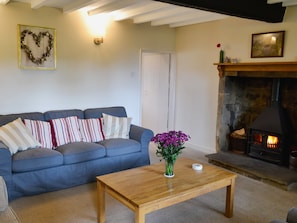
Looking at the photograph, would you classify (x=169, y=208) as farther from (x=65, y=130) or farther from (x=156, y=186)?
(x=65, y=130)

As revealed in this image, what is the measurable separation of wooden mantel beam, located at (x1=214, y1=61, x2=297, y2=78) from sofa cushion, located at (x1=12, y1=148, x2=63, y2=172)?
9.36 feet

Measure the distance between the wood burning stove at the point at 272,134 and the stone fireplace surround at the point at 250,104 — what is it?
5.1 inches

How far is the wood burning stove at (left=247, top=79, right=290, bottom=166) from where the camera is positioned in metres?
4.19

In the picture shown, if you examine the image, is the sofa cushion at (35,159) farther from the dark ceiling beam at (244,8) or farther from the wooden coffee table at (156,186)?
the dark ceiling beam at (244,8)

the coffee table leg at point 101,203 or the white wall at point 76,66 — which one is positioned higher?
the white wall at point 76,66

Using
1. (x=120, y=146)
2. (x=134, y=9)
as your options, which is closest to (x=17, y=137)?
(x=120, y=146)

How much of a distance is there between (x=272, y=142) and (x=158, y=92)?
8.81ft

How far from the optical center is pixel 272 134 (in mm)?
4270

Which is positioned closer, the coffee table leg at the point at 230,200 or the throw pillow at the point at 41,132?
the coffee table leg at the point at 230,200

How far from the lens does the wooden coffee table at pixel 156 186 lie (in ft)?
7.51

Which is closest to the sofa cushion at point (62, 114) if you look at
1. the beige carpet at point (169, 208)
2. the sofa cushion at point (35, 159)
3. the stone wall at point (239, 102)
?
the sofa cushion at point (35, 159)

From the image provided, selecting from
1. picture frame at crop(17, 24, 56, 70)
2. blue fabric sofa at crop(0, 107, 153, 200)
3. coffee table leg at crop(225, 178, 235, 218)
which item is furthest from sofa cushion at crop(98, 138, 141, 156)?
coffee table leg at crop(225, 178, 235, 218)

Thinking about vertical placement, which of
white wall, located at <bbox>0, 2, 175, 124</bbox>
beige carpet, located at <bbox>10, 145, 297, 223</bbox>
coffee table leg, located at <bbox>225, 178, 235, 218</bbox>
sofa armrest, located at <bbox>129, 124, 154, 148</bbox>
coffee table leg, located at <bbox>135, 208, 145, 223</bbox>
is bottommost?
beige carpet, located at <bbox>10, 145, 297, 223</bbox>

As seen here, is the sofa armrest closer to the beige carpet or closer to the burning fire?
the beige carpet
